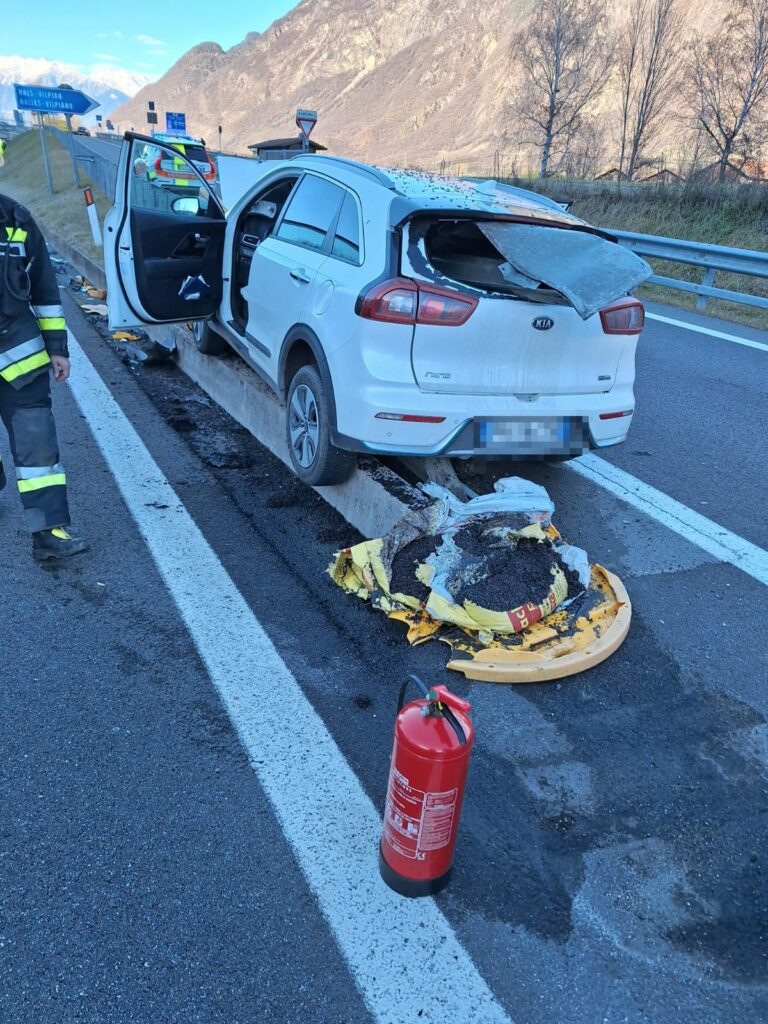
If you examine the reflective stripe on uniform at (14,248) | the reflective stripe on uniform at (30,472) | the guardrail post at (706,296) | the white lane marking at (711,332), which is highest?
the reflective stripe on uniform at (14,248)

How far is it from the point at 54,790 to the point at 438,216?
287 cm

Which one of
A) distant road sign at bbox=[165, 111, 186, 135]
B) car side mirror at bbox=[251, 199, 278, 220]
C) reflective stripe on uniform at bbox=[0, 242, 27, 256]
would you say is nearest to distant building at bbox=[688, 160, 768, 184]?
car side mirror at bbox=[251, 199, 278, 220]

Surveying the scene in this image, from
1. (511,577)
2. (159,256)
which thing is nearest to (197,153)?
(159,256)

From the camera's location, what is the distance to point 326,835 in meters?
2.27

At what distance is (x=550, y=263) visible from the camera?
3.30 metres

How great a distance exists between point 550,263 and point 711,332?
6.53 metres

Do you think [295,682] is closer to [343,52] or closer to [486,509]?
[486,509]

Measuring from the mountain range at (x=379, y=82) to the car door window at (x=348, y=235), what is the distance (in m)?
47.9

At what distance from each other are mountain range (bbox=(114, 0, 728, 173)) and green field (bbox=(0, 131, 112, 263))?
25.5m

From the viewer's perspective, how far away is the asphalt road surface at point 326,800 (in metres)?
1.87

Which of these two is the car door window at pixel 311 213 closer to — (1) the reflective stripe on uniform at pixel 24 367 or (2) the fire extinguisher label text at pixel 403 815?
(1) the reflective stripe on uniform at pixel 24 367

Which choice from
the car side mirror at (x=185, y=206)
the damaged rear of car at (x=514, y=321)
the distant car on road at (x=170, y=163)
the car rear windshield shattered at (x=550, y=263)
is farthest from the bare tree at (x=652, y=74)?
the car rear windshield shattered at (x=550, y=263)

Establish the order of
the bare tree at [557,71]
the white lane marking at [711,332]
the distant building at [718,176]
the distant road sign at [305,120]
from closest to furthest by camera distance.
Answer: the white lane marking at [711,332] < the distant road sign at [305,120] < the distant building at [718,176] < the bare tree at [557,71]

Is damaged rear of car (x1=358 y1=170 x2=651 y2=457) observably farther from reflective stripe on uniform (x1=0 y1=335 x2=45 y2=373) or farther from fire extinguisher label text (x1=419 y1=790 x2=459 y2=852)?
fire extinguisher label text (x1=419 y1=790 x2=459 y2=852)
